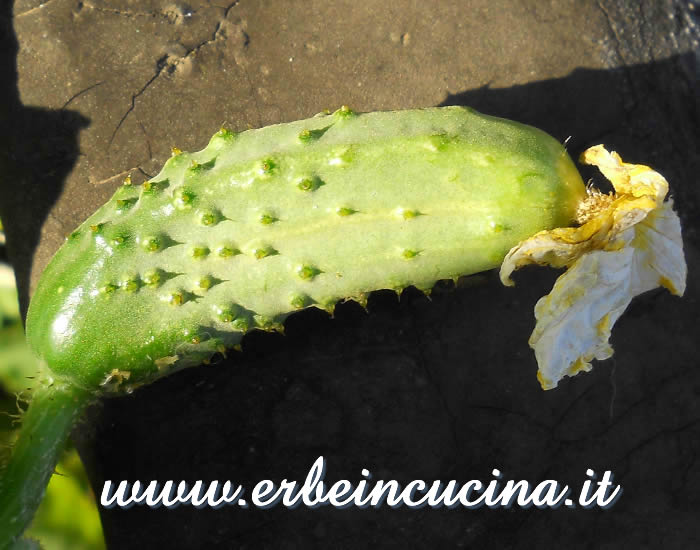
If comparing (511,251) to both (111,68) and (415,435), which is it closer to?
(415,435)

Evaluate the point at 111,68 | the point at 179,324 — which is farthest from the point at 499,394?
the point at 111,68

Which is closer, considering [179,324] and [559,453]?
[179,324]

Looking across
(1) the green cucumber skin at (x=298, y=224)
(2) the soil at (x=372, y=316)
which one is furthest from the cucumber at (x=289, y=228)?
(2) the soil at (x=372, y=316)

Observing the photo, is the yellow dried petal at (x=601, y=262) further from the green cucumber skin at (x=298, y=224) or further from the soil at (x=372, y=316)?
the soil at (x=372, y=316)

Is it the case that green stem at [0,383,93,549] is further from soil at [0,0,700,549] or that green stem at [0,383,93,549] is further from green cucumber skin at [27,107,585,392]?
soil at [0,0,700,549]

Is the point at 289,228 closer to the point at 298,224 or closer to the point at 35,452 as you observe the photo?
the point at 298,224

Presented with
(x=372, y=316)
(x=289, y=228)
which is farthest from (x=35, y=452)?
(x=372, y=316)
